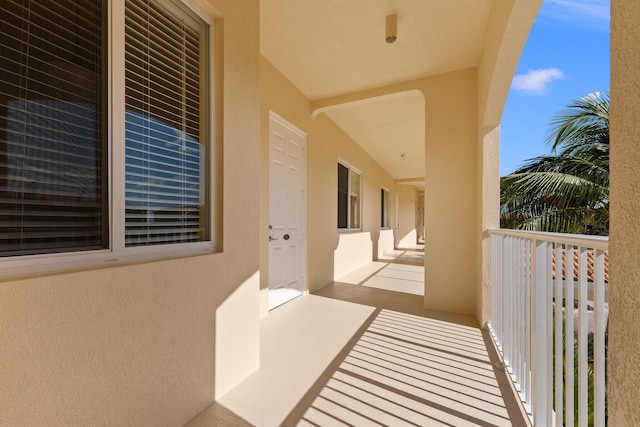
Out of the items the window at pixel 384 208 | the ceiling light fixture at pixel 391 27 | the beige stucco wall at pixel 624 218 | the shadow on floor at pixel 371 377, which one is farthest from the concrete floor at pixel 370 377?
the window at pixel 384 208

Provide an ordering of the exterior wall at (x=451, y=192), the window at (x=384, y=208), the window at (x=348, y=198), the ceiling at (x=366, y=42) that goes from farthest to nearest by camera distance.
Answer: the window at (x=384, y=208), the window at (x=348, y=198), the exterior wall at (x=451, y=192), the ceiling at (x=366, y=42)

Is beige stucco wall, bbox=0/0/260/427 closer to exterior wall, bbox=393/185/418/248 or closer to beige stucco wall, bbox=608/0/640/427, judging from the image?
beige stucco wall, bbox=608/0/640/427

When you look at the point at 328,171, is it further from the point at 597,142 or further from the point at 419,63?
the point at 597,142

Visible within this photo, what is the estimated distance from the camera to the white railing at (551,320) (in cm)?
98

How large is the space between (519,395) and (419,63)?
10.5 ft

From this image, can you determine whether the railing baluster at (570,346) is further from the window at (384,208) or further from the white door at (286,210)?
the window at (384,208)

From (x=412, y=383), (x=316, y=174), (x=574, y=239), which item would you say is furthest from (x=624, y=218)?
(x=316, y=174)

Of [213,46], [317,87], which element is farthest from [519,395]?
[317,87]

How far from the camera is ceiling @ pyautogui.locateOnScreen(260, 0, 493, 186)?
8.00 ft

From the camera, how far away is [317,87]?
3.85 metres

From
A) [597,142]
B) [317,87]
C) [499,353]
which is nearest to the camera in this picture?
[499,353]

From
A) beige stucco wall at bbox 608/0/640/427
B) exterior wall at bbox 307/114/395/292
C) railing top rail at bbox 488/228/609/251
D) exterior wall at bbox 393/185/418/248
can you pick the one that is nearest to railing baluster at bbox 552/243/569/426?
railing top rail at bbox 488/228/609/251

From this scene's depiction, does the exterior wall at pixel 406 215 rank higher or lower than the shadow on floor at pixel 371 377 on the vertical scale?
higher

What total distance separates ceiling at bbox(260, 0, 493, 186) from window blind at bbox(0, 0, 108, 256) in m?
1.69
